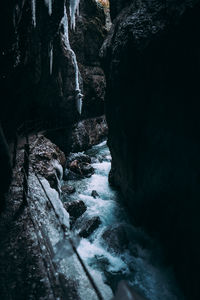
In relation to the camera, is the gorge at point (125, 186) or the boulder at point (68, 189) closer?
the gorge at point (125, 186)

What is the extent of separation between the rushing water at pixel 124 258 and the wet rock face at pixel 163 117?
574mm

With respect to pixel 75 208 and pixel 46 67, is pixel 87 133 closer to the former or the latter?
pixel 46 67

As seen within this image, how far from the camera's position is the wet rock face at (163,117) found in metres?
4.29

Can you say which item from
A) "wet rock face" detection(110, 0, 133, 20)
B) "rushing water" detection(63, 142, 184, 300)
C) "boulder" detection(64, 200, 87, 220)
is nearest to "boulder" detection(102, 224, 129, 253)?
"rushing water" detection(63, 142, 184, 300)

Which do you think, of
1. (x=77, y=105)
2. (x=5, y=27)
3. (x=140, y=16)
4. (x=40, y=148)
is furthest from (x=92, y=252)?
(x=77, y=105)

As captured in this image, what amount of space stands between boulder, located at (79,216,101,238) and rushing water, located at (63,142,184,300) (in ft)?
0.51

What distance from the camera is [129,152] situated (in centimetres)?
722

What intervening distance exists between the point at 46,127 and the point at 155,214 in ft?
38.6

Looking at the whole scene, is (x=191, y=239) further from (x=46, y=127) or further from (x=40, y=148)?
(x=46, y=127)

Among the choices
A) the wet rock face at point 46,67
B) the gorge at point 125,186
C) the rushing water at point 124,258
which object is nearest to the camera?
the gorge at point 125,186

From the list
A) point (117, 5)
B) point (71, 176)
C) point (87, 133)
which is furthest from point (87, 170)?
point (117, 5)

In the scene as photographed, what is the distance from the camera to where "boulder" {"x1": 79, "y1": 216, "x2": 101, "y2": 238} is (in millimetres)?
7289

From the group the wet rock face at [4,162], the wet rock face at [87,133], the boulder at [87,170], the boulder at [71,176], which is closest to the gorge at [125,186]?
the wet rock face at [4,162]

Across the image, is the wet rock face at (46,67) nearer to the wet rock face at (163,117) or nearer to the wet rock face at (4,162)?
the wet rock face at (163,117)
